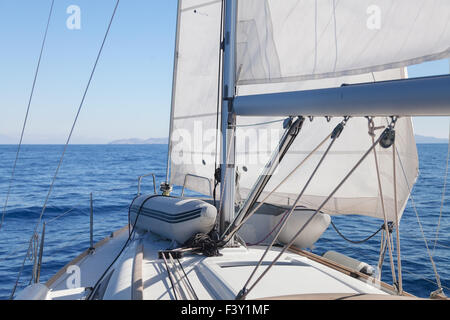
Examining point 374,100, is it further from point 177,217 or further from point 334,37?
point 177,217

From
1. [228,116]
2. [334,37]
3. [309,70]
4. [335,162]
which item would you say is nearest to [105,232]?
[335,162]

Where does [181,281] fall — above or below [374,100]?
below

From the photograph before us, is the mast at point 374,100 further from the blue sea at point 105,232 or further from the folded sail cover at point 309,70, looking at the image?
the blue sea at point 105,232

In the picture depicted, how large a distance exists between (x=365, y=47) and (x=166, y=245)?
2.69 meters

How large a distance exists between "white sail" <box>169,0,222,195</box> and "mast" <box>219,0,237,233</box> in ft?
6.61

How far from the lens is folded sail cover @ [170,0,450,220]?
2230 millimetres

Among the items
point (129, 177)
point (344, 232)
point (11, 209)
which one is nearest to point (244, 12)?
point (344, 232)

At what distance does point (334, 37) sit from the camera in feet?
8.61

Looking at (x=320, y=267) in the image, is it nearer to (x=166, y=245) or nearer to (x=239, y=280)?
(x=239, y=280)

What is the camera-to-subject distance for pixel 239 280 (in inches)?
104

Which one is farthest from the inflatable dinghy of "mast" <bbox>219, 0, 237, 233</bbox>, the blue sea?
the blue sea

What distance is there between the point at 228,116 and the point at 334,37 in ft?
3.81

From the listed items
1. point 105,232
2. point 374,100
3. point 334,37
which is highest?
point 334,37

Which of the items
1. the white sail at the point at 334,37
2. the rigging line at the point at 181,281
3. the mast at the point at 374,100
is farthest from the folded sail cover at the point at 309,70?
the rigging line at the point at 181,281
